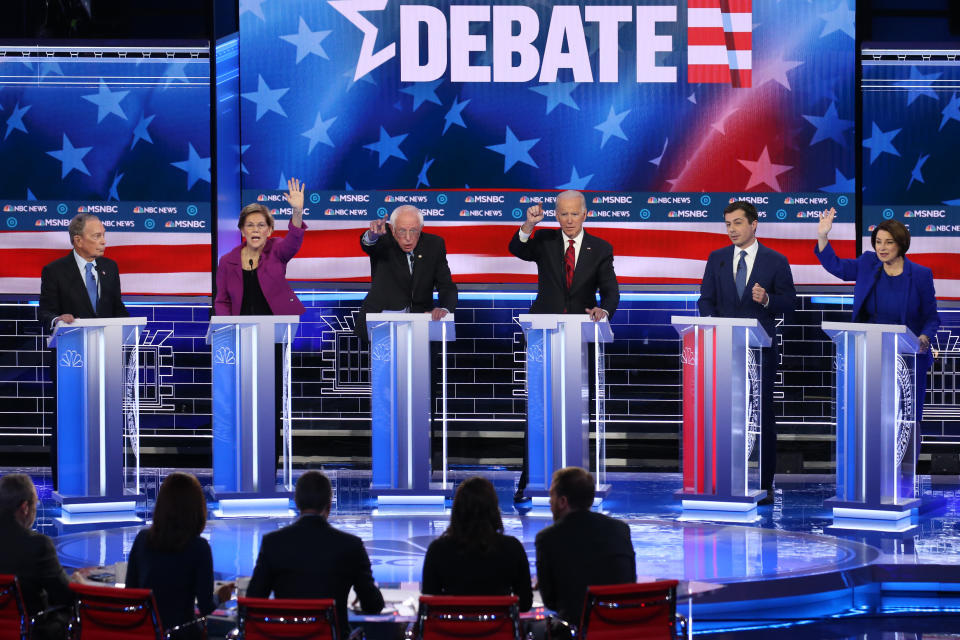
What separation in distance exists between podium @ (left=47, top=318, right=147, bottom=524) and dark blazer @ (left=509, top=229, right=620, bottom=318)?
6.60 feet

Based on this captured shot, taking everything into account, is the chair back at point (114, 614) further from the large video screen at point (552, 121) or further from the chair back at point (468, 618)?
the large video screen at point (552, 121)

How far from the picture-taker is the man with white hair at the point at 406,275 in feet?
24.1

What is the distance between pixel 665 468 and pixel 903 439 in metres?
2.51

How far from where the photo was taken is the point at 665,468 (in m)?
9.16

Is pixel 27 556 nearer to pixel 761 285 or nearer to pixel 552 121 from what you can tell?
pixel 761 285

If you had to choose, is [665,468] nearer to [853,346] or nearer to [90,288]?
[853,346]

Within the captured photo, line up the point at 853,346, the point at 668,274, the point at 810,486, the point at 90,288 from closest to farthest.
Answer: the point at 853,346, the point at 90,288, the point at 810,486, the point at 668,274

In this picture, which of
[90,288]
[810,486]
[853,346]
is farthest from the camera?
[810,486]

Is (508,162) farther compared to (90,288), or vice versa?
(508,162)

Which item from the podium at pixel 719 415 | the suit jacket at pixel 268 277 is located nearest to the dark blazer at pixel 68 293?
the suit jacket at pixel 268 277

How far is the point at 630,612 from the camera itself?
399cm

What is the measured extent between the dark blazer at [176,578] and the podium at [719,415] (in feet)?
10.7

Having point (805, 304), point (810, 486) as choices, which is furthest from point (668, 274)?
point (810, 486)

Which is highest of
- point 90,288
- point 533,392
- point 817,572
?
point 90,288
